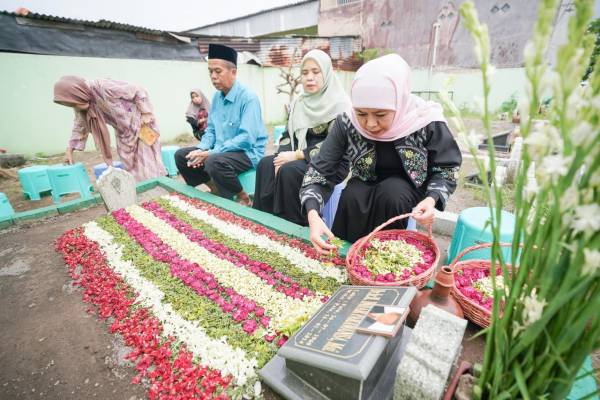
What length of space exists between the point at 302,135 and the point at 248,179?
1021 mm

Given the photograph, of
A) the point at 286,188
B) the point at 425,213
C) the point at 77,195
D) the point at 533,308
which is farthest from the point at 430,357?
the point at 77,195

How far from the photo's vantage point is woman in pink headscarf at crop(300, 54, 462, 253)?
5.69 feet

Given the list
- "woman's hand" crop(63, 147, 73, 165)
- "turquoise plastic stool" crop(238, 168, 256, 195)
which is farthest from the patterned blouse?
"woman's hand" crop(63, 147, 73, 165)

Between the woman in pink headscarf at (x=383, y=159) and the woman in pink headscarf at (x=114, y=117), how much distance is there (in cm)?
316

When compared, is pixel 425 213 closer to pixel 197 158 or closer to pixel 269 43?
pixel 197 158

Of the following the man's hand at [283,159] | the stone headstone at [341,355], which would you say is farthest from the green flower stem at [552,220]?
the man's hand at [283,159]

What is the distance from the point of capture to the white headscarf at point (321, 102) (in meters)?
3.06

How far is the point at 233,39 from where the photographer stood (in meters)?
11.9

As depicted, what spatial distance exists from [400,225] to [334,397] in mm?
1406

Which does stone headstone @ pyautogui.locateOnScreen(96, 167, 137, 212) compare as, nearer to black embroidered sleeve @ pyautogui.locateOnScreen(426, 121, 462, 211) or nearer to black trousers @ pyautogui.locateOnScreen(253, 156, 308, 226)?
black trousers @ pyautogui.locateOnScreen(253, 156, 308, 226)

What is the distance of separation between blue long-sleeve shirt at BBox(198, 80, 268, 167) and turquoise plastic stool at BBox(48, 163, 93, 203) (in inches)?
90.7

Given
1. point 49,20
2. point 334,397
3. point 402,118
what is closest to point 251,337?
point 334,397

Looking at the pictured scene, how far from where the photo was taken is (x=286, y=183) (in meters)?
2.90

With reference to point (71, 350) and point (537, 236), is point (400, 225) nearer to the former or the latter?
point (537, 236)
